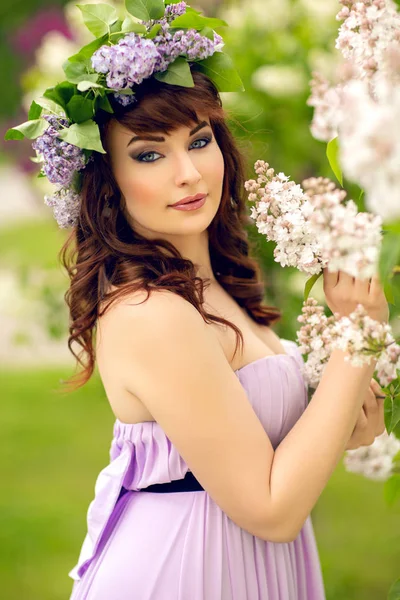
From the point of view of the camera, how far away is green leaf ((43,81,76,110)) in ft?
5.96

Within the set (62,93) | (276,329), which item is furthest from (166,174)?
(276,329)

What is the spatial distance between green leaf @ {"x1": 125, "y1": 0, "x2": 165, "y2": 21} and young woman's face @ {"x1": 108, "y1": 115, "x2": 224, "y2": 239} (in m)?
0.24

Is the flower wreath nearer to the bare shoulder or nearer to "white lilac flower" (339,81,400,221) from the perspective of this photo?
the bare shoulder

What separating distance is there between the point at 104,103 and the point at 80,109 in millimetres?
54

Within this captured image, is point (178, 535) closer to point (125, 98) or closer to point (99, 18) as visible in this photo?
point (125, 98)

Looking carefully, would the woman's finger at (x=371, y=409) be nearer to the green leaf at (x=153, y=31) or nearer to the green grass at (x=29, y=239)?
the green leaf at (x=153, y=31)

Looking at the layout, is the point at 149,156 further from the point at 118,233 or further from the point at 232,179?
the point at 232,179

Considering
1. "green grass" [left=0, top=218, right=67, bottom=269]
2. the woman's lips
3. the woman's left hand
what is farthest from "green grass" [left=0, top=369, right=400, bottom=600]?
"green grass" [left=0, top=218, right=67, bottom=269]

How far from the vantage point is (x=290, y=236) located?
1.50m

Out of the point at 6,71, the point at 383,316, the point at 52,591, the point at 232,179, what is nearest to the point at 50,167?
the point at 232,179

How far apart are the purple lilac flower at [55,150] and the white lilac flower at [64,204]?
0.39 feet

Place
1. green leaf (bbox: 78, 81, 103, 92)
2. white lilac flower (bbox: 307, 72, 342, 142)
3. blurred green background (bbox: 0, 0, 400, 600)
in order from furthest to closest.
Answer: blurred green background (bbox: 0, 0, 400, 600)
green leaf (bbox: 78, 81, 103, 92)
white lilac flower (bbox: 307, 72, 342, 142)

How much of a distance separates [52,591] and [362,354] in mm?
3479

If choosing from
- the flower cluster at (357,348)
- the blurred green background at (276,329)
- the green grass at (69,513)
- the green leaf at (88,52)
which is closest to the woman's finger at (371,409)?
the flower cluster at (357,348)
